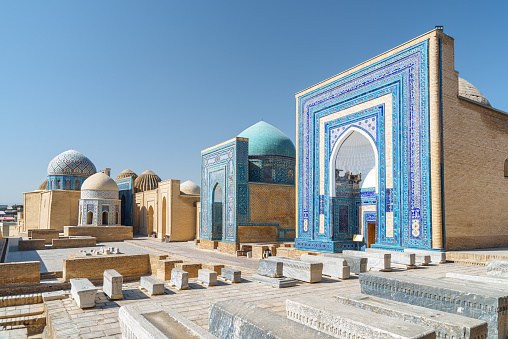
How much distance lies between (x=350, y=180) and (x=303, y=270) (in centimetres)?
678

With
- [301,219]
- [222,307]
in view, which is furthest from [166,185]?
[222,307]

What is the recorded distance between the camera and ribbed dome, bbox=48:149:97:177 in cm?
3052

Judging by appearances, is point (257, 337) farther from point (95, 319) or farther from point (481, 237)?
point (481, 237)

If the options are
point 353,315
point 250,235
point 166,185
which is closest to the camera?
point 353,315

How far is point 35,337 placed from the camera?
19.5 ft

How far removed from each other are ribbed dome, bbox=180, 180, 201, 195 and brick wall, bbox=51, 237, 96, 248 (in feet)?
31.3

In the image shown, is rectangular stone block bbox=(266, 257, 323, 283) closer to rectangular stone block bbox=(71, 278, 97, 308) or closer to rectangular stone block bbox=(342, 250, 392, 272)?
rectangular stone block bbox=(342, 250, 392, 272)

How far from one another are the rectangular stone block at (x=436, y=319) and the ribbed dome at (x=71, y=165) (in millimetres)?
30851

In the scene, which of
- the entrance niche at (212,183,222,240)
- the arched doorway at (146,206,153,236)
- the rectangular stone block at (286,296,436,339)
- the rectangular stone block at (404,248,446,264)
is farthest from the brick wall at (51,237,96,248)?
the rectangular stone block at (286,296,436,339)

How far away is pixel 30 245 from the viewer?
1655 cm

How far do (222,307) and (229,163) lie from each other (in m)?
14.4

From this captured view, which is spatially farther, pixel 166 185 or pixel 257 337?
pixel 166 185

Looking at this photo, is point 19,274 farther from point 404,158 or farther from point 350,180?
point 350,180

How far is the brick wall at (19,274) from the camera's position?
798 cm
